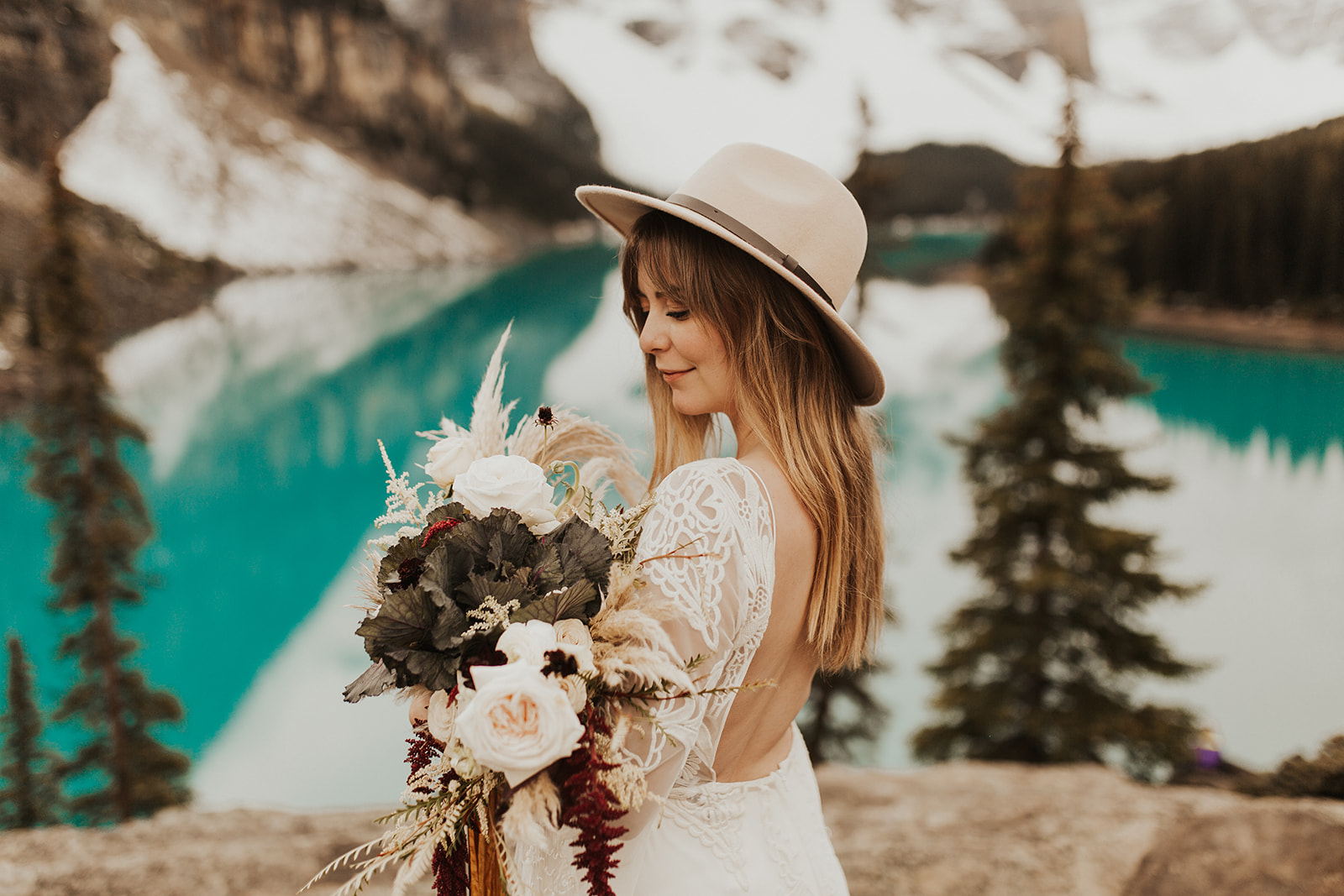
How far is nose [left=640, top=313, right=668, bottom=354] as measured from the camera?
3.73 feet

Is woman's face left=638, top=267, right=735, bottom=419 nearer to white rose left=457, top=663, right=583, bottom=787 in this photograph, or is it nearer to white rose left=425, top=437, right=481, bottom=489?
white rose left=425, top=437, right=481, bottom=489

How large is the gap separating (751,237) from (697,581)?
0.49 meters

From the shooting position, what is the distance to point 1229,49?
10984mm

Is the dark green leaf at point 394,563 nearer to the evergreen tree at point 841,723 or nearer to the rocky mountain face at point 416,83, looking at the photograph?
the evergreen tree at point 841,723

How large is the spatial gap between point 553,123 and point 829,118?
735 centimetres

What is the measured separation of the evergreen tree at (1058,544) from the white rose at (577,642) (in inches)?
255

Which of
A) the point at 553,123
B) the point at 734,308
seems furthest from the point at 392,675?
the point at 553,123

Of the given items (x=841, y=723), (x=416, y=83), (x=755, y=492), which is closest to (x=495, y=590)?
(x=755, y=492)

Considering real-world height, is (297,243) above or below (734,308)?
above

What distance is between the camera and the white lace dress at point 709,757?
91cm

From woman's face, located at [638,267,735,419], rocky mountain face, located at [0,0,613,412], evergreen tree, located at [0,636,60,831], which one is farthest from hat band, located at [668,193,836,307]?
rocky mountain face, located at [0,0,613,412]

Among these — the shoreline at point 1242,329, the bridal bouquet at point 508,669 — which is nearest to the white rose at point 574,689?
the bridal bouquet at point 508,669

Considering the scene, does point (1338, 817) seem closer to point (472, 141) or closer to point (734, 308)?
point (734, 308)

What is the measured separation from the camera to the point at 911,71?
49.7 feet
